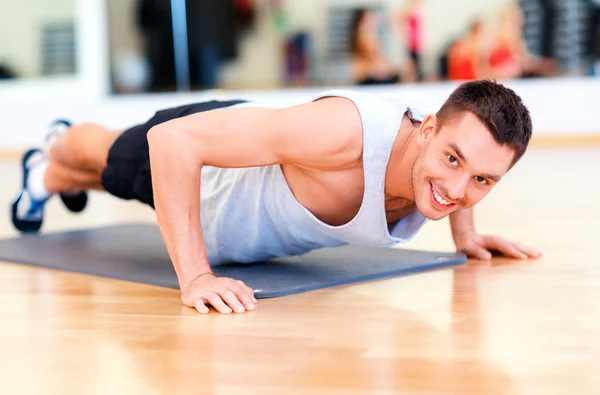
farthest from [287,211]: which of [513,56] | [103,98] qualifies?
[103,98]

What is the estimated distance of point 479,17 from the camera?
22.4 ft

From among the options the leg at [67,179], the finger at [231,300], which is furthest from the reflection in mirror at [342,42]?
the finger at [231,300]

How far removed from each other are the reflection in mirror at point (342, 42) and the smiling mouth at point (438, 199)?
513 centimetres

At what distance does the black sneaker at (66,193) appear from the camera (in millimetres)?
2668

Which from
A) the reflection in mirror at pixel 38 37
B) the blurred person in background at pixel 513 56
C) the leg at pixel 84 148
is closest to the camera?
the leg at pixel 84 148

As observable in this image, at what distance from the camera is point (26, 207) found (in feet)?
9.09

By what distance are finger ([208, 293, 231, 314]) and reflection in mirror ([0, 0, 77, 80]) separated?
19.5 ft

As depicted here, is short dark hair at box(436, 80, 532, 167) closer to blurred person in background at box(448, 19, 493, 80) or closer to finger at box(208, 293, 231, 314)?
finger at box(208, 293, 231, 314)

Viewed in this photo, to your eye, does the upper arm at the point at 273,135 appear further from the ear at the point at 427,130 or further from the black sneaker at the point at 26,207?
the black sneaker at the point at 26,207

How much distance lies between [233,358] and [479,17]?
232 inches

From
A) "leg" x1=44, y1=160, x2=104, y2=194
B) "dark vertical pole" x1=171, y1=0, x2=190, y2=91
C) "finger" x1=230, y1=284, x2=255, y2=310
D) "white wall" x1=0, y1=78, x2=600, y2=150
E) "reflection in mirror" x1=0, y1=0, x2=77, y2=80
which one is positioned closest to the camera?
"finger" x1=230, y1=284, x2=255, y2=310

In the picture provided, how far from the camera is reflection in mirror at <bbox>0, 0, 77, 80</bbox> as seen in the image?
7258 millimetres

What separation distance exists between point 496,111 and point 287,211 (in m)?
0.55

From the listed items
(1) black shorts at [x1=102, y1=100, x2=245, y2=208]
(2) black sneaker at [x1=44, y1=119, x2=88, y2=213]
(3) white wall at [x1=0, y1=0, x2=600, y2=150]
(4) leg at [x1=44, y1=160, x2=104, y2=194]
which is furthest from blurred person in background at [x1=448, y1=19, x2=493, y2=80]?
(1) black shorts at [x1=102, y1=100, x2=245, y2=208]
